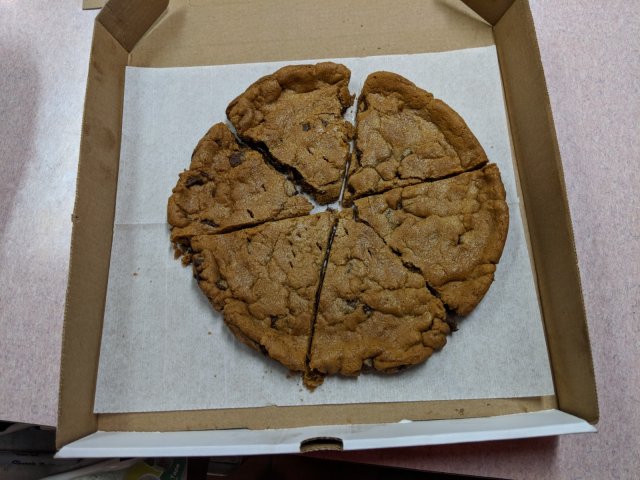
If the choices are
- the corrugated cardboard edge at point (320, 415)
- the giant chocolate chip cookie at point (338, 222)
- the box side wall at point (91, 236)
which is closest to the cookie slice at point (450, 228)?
the giant chocolate chip cookie at point (338, 222)

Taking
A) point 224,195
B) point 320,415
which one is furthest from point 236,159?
point 320,415

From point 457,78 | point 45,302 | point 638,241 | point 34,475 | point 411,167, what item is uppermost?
point 457,78

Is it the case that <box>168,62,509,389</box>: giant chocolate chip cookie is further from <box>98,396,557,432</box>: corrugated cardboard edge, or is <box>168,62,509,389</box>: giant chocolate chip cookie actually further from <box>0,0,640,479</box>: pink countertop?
<box>0,0,640,479</box>: pink countertop

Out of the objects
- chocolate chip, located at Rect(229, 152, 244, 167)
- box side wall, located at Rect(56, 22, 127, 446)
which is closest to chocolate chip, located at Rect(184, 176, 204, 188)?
chocolate chip, located at Rect(229, 152, 244, 167)

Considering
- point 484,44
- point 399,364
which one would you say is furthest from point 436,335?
point 484,44

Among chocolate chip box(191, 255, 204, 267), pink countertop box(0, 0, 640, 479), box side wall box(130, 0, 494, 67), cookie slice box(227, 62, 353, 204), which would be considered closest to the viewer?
pink countertop box(0, 0, 640, 479)

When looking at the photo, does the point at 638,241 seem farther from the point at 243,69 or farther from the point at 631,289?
the point at 243,69

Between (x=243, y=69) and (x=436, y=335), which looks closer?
(x=436, y=335)
